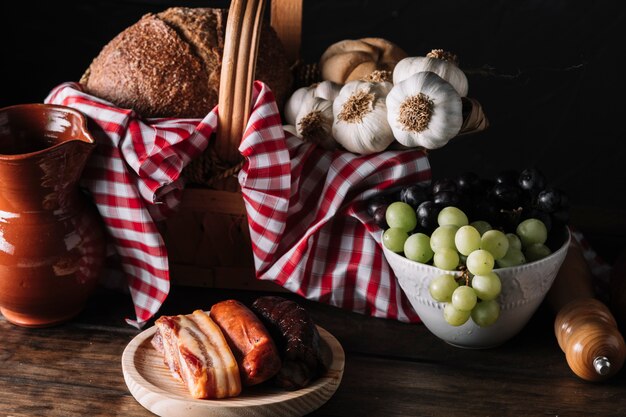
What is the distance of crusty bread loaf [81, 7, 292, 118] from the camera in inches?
46.5

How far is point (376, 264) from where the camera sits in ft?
3.80

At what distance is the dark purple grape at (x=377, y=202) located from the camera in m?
1.11

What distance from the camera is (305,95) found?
48.4 inches

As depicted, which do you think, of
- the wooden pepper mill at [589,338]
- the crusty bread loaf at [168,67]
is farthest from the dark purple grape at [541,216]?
the crusty bread loaf at [168,67]

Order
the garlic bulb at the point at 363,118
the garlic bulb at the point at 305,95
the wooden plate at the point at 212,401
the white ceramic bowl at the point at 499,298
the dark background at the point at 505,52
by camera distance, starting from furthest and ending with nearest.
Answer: the dark background at the point at 505,52 < the garlic bulb at the point at 305,95 < the garlic bulb at the point at 363,118 < the white ceramic bowl at the point at 499,298 < the wooden plate at the point at 212,401

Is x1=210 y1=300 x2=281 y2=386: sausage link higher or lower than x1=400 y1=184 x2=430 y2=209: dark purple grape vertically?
lower

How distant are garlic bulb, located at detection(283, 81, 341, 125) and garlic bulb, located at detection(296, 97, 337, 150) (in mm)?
25

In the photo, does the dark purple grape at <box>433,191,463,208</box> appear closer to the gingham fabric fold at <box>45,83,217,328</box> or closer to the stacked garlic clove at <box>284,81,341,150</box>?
the stacked garlic clove at <box>284,81,341,150</box>

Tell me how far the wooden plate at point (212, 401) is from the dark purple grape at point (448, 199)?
226 mm

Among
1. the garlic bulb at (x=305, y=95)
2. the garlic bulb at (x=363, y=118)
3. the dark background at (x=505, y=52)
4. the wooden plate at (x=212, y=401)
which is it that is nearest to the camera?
the wooden plate at (x=212, y=401)

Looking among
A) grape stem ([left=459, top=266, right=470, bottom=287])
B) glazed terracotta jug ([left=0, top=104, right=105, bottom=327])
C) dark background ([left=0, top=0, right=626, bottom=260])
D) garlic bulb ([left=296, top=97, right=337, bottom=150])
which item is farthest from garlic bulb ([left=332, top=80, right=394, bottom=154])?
dark background ([left=0, top=0, right=626, bottom=260])

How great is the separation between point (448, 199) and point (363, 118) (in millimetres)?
176

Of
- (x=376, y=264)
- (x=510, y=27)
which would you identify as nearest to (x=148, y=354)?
(x=376, y=264)

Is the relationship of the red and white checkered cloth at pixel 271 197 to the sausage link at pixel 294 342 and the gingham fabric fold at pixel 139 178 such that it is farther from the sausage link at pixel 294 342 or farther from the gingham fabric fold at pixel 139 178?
the sausage link at pixel 294 342
